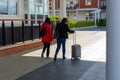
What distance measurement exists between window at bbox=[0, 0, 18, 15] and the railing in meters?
1.52

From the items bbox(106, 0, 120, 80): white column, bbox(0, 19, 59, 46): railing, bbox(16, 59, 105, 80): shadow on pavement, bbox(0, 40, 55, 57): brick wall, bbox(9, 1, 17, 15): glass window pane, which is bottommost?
bbox(16, 59, 105, 80): shadow on pavement

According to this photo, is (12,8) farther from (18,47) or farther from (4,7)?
(18,47)

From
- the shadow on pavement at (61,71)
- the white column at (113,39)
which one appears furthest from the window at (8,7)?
the white column at (113,39)

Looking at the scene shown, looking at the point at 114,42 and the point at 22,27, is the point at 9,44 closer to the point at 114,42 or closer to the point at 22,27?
the point at 22,27

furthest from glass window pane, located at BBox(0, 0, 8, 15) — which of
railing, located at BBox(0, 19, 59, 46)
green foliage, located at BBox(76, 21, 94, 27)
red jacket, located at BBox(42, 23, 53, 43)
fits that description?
green foliage, located at BBox(76, 21, 94, 27)

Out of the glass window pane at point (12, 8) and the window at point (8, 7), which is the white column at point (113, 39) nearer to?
the window at point (8, 7)

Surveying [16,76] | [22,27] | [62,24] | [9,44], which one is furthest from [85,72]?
[22,27]

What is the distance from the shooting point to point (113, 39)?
3.37 metres

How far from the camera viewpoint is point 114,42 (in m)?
3.36

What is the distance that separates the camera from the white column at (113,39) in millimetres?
3336

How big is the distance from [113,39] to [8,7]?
17619 mm

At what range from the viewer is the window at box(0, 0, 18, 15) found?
64.2ft

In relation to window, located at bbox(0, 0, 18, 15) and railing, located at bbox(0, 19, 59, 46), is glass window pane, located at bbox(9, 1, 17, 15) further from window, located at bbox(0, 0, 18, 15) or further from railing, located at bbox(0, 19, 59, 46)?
railing, located at bbox(0, 19, 59, 46)

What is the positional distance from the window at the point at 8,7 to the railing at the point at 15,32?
152 centimetres
